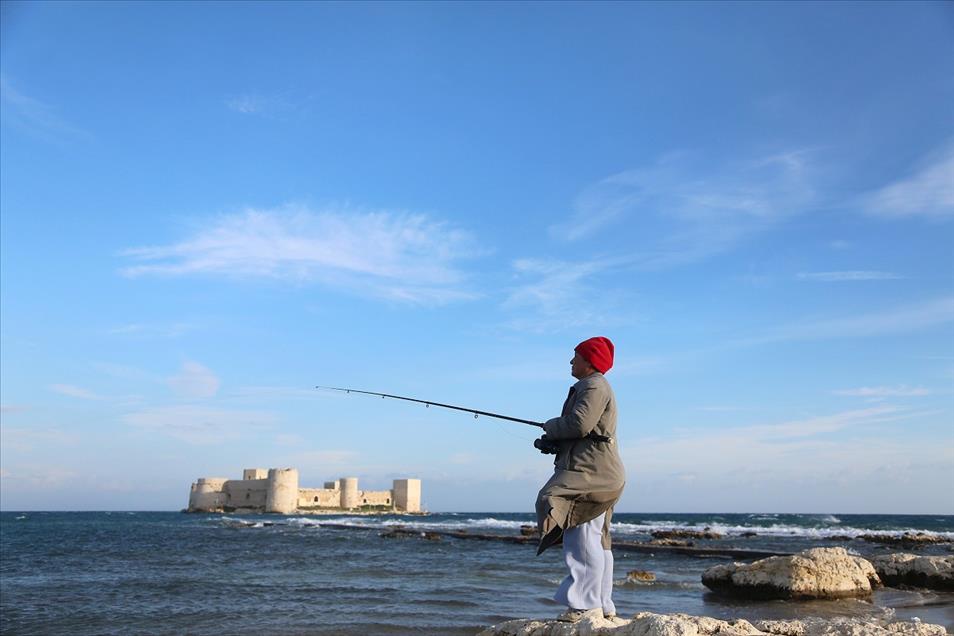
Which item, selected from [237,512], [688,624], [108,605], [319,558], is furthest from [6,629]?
[237,512]

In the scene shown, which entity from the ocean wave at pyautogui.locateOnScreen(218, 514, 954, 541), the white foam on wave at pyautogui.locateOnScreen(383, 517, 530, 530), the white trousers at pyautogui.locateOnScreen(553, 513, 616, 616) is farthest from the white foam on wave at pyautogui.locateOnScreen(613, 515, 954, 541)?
the white trousers at pyautogui.locateOnScreen(553, 513, 616, 616)

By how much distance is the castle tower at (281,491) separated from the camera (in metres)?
80.7

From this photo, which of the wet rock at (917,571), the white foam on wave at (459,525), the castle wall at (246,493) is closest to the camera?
the wet rock at (917,571)

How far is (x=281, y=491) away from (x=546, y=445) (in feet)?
266

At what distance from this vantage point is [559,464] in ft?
14.7

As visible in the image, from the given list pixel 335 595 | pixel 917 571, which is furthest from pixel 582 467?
pixel 335 595

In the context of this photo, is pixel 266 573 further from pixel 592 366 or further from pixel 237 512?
pixel 237 512

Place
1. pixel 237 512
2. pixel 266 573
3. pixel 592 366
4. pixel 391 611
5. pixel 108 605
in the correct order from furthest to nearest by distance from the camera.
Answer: pixel 237 512, pixel 266 573, pixel 108 605, pixel 391 611, pixel 592 366

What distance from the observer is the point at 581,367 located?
15.5ft

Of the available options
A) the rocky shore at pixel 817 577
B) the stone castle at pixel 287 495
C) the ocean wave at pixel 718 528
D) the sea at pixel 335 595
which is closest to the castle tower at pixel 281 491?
the stone castle at pixel 287 495

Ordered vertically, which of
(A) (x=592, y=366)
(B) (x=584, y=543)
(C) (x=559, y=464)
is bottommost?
(B) (x=584, y=543)

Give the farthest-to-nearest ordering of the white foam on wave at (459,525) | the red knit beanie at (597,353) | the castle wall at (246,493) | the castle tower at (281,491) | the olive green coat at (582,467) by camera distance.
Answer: the castle wall at (246,493) < the castle tower at (281,491) < the white foam on wave at (459,525) < the red knit beanie at (597,353) < the olive green coat at (582,467)

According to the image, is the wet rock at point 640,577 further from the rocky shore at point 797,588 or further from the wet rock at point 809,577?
the wet rock at point 809,577

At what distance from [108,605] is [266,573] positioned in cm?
533
